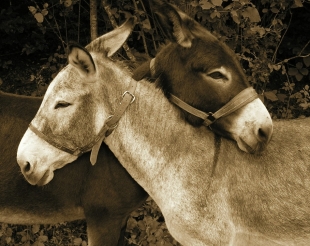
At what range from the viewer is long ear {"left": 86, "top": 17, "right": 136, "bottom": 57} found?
2.73m

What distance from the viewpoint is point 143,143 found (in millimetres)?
2592

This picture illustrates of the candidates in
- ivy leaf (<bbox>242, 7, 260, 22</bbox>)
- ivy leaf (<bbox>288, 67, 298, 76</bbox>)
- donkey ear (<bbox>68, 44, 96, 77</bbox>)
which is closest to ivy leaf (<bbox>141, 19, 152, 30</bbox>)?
ivy leaf (<bbox>242, 7, 260, 22</bbox>)

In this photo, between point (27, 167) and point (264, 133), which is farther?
point (27, 167)

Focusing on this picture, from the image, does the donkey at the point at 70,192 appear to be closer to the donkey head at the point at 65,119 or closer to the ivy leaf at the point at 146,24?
the donkey head at the point at 65,119

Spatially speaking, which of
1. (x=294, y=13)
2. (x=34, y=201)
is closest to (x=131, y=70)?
(x=34, y=201)

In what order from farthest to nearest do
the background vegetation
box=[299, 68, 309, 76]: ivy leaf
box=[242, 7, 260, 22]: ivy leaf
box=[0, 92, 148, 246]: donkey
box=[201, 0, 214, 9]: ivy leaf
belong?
box=[299, 68, 309, 76]: ivy leaf, the background vegetation, box=[242, 7, 260, 22]: ivy leaf, box=[201, 0, 214, 9]: ivy leaf, box=[0, 92, 148, 246]: donkey

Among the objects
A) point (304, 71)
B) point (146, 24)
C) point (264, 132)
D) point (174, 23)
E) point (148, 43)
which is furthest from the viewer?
point (304, 71)

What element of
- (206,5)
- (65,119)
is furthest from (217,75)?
(206,5)

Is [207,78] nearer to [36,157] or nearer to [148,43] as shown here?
[36,157]

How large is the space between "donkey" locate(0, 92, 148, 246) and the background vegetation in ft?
2.45

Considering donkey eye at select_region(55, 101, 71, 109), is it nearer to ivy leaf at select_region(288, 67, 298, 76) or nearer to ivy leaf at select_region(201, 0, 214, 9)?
ivy leaf at select_region(201, 0, 214, 9)

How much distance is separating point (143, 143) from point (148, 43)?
2555mm

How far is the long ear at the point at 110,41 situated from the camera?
2732 mm

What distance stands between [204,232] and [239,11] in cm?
184
